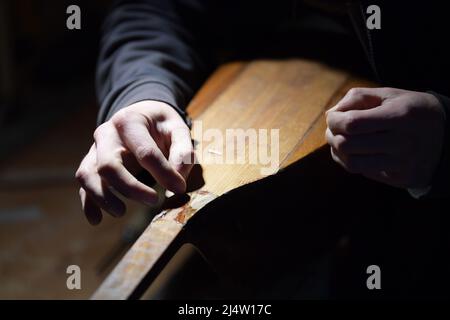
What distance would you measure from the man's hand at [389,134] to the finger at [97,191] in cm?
34

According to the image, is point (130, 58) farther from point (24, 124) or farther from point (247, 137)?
point (24, 124)

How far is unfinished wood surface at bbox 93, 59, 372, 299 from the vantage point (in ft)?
2.06

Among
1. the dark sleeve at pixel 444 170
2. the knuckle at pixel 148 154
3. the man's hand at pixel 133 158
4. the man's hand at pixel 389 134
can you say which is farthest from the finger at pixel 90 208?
the dark sleeve at pixel 444 170

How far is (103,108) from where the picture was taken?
2.98 feet

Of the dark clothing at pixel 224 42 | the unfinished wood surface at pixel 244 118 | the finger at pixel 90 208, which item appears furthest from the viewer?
the dark clothing at pixel 224 42

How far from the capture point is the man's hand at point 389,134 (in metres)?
0.69

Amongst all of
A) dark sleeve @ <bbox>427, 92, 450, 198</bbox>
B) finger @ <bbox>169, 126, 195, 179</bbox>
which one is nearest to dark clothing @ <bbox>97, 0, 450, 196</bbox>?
dark sleeve @ <bbox>427, 92, 450, 198</bbox>

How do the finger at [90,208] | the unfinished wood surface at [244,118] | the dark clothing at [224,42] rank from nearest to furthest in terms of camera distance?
the unfinished wood surface at [244,118] < the finger at [90,208] < the dark clothing at [224,42]

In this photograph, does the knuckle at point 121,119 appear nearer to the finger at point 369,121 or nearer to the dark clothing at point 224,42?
the dark clothing at point 224,42

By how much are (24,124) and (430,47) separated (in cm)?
202

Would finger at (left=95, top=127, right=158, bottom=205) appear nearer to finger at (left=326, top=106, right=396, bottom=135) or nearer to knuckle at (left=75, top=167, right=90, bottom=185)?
knuckle at (left=75, top=167, right=90, bottom=185)

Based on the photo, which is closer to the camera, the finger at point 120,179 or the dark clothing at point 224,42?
the finger at point 120,179

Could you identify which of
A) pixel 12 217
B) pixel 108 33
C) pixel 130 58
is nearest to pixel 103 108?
pixel 130 58
